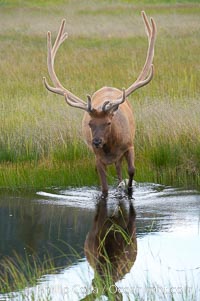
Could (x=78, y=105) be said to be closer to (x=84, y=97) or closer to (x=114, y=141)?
(x=114, y=141)

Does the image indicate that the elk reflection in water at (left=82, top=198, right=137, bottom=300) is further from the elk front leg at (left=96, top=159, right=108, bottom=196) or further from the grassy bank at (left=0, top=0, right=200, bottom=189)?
the grassy bank at (left=0, top=0, right=200, bottom=189)

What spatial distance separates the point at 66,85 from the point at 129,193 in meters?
6.30

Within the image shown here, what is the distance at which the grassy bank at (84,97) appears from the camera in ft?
37.4

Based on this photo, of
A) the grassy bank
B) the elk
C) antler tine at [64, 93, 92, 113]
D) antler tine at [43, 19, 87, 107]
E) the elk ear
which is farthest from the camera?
the grassy bank

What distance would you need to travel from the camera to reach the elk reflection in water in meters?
7.20

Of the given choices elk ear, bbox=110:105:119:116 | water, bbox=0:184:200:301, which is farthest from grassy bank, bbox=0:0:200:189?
elk ear, bbox=110:105:119:116

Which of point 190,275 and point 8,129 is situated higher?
point 8,129

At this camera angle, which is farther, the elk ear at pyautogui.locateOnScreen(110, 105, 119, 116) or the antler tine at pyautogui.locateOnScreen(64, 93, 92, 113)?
the elk ear at pyautogui.locateOnScreen(110, 105, 119, 116)

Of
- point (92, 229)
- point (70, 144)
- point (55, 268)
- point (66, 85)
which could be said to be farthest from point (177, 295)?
point (66, 85)

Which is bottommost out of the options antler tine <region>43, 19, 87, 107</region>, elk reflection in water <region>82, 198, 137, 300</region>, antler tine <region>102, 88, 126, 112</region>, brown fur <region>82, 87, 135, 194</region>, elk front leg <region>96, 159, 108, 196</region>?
elk reflection in water <region>82, 198, 137, 300</region>

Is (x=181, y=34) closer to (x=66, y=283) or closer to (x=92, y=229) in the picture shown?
(x=92, y=229)

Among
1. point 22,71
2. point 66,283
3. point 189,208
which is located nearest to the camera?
point 66,283

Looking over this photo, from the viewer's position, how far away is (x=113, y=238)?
28.5ft

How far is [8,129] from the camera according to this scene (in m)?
12.6
